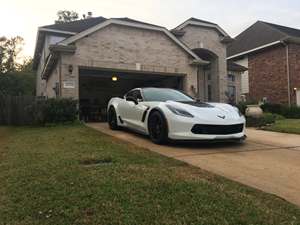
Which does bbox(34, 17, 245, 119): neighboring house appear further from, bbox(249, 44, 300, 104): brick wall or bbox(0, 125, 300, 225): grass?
bbox(0, 125, 300, 225): grass

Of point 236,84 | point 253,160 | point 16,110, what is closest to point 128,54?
point 16,110

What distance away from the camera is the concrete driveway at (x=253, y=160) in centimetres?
380

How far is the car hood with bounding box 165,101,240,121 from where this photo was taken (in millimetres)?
6156

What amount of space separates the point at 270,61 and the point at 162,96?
1730 cm

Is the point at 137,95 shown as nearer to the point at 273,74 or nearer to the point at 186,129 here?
the point at 186,129

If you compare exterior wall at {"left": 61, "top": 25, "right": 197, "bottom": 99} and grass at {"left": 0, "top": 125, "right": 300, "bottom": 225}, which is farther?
exterior wall at {"left": 61, "top": 25, "right": 197, "bottom": 99}

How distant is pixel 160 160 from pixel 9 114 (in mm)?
9743

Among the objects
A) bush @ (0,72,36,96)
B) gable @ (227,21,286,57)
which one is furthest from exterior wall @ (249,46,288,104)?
bush @ (0,72,36,96)

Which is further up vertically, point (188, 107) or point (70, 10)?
point (70, 10)

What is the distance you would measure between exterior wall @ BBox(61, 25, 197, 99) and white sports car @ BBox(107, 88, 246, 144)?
5.98 m

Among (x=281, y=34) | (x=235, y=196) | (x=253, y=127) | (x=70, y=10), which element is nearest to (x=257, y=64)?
(x=281, y=34)

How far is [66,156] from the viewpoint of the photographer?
16.4 feet

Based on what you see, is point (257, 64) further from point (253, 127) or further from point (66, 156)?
point (66, 156)

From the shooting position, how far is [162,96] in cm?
745
